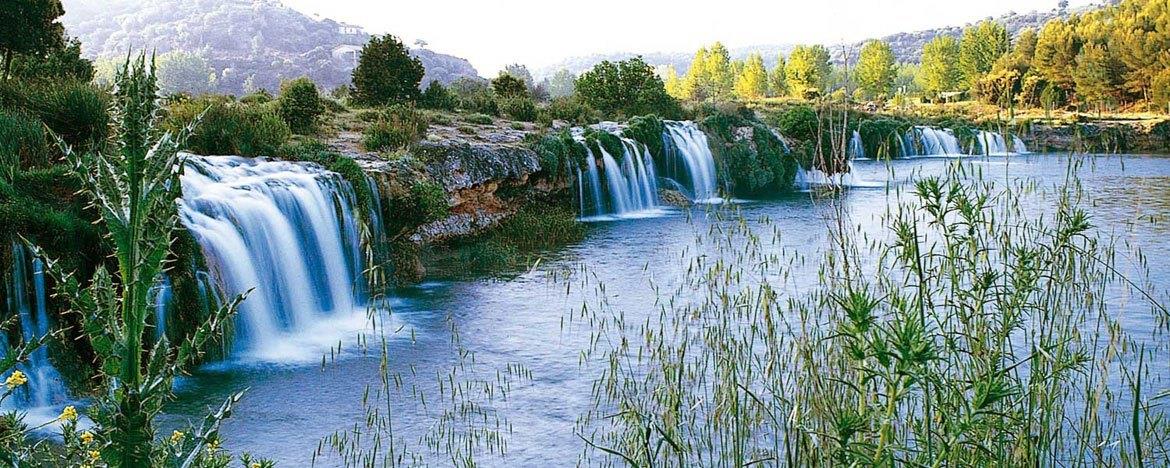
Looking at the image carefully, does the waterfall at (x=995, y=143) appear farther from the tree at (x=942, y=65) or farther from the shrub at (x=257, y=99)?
the tree at (x=942, y=65)

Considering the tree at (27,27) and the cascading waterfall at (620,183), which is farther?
the cascading waterfall at (620,183)

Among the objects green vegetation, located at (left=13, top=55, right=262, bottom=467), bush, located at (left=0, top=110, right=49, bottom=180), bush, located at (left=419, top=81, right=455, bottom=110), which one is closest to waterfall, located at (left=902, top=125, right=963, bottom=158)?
bush, located at (left=419, top=81, right=455, bottom=110)

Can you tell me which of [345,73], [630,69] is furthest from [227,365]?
[345,73]

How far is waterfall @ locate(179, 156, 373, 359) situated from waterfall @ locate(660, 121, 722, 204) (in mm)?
10658

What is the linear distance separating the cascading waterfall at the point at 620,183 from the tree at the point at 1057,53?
45645 mm

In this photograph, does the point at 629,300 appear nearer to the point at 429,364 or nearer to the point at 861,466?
the point at 429,364

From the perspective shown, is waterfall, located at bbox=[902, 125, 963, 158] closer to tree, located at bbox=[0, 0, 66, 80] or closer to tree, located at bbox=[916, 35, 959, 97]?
tree, located at bbox=[0, 0, 66, 80]

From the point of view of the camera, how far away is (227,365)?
8.58 meters

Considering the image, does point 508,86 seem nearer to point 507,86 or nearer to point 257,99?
point 507,86

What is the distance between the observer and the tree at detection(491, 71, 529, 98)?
1021 inches

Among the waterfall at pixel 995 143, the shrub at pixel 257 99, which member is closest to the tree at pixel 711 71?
the waterfall at pixel 995 143

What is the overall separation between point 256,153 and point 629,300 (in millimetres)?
5319

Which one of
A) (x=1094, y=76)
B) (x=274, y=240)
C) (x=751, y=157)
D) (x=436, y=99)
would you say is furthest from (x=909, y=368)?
(x=1094, y=76)

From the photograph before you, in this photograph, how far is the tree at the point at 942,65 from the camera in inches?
2968
